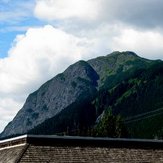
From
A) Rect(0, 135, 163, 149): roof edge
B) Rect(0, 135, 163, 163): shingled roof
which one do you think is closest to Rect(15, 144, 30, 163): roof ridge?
Rect(0, 135, 163, 163): shingled roof

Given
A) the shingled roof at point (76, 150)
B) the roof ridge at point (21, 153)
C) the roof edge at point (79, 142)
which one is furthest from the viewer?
the roof edge at point (79, 142)

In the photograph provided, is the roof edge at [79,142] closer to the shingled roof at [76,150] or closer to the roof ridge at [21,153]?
the shingled roof at [76,150]

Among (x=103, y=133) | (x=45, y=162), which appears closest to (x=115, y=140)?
(x=45, y=162)

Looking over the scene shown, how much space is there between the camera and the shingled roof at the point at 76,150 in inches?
1401

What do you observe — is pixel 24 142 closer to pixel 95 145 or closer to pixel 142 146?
pixel 95 145

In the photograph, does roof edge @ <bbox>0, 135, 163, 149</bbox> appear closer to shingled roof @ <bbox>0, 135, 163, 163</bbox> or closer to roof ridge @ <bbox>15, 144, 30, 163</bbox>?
shingled roof @ <bbox>0, 135, 163, 163</bbox>

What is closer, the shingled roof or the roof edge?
the shingled roof

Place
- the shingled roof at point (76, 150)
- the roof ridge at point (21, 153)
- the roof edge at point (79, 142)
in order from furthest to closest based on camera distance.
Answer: the roof edge at point (79, 142) < the shingled roof at point (76, 150) < the roof ridge at point (21, 153)

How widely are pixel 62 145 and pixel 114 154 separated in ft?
14.7

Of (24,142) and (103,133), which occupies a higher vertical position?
(103,133)

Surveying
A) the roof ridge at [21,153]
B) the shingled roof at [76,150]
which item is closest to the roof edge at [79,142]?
the shingled roof at [76,150]

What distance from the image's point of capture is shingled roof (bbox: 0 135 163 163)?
117ft

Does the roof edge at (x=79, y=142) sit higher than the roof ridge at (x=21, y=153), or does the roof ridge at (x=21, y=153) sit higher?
the roof edge at (x=79, y=142)

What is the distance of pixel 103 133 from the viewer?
102250 millimetres
